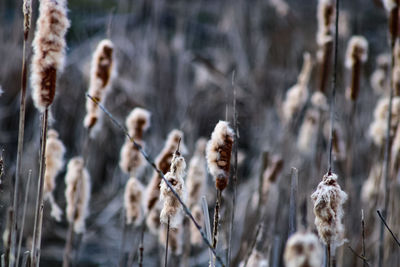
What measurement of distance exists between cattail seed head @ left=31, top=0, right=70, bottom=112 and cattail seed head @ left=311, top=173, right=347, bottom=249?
55cm

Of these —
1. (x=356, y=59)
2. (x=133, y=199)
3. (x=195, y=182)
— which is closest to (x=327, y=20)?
(x=356, y=59)

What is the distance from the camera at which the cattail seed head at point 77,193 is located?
1249 millimetres

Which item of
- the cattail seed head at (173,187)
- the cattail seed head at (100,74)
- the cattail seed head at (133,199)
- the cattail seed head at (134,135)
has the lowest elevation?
the cattail seed head at (173,187)

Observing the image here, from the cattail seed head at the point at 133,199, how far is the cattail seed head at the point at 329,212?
2.13 feet

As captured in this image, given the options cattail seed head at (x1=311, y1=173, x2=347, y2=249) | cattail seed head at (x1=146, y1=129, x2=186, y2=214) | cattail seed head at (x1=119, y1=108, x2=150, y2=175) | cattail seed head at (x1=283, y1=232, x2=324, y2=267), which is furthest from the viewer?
cattail seed head at (x1=119, y1=108, x2=150, y2=175)

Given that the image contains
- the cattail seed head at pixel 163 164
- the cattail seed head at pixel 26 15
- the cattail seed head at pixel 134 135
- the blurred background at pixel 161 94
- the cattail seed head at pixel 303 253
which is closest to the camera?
the cattail seed head at pixel 303 253

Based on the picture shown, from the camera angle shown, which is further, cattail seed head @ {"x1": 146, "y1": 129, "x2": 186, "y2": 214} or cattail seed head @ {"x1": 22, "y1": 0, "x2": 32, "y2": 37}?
cattail seed head @ {"x1": 146, "y1": 129, "x2": 186, "y2": 214}

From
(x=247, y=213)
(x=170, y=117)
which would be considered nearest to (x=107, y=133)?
(x=170, y=117)

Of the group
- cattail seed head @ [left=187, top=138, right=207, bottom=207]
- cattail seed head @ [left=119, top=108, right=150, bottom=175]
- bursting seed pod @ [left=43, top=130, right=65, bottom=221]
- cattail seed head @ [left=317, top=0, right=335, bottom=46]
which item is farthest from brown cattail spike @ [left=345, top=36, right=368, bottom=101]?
bursting seed pod @ [left=43, top=130, right=65, bottom=221]

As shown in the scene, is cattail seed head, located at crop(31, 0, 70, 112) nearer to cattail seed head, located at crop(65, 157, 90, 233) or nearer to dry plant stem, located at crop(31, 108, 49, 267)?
dry plant stem, located at crop(31, 108, 49, 267)

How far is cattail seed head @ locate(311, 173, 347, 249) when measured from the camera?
2.34 feet

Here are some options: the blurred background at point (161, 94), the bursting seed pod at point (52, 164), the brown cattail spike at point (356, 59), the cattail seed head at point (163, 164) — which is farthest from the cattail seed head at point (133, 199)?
the blurred background at point (161, 94)

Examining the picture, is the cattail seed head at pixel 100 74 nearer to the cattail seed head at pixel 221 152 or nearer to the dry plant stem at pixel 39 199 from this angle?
the dry plant stem at pixel 39 199

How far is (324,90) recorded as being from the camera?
→ 1.56m
